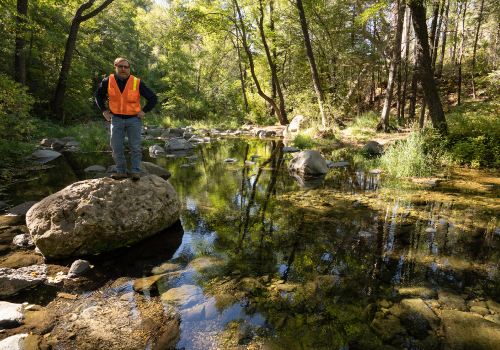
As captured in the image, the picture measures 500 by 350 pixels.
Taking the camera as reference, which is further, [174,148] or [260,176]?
[174,148]

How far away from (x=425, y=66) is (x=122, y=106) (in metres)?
9.04

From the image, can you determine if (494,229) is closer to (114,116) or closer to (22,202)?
(114,116)

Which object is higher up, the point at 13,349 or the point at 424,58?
the point at 424,58

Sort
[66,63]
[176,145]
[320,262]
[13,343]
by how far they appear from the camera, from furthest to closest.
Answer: [66,63], [176,145], [320,262], [13,343]

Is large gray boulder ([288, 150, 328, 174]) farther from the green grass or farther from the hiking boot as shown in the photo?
the hiking boot

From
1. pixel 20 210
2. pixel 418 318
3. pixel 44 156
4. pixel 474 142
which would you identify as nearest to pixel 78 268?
pixel 20 210

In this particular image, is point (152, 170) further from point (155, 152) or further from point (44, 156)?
point (44, 156)

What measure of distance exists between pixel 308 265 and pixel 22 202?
584cm

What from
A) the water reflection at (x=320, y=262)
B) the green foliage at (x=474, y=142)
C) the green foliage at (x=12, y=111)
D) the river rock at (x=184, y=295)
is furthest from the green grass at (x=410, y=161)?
the green foliage at (x=12, y=111)

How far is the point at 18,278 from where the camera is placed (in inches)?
118

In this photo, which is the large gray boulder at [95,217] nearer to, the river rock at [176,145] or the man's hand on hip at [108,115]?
the man's hand on hip at [108,115]

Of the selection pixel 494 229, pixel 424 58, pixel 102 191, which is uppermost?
pixel 424 58

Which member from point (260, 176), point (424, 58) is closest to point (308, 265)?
point (260, 176)

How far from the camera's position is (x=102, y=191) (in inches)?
158
